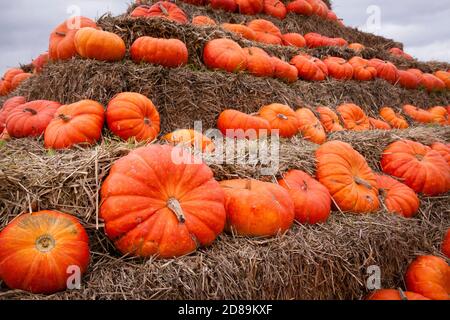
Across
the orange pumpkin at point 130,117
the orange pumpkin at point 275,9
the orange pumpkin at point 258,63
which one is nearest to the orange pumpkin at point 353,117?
the orange pumpkin at point 258,63

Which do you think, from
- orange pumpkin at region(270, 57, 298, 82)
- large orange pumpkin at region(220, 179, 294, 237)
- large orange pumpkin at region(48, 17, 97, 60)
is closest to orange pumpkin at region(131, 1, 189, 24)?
large orange pumpkin at region(48, 17, 97, 60)

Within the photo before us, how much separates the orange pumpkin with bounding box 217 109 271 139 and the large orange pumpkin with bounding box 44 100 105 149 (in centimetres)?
126

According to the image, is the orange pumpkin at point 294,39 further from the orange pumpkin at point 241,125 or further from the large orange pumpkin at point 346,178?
the large orange pumpkin at point 346,178

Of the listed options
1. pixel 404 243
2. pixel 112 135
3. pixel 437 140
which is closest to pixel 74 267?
pixel 112 135

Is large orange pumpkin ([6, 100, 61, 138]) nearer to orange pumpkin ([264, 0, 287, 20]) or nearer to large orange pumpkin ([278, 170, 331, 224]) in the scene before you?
large orange pumpkin ([278, 170, 331, 224])

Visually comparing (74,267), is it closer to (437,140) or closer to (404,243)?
(404,243)

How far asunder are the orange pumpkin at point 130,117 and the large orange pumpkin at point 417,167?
229 cm

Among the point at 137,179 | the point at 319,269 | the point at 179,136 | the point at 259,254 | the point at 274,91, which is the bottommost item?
the point at 319,269

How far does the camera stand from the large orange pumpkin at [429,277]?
290 centimetres

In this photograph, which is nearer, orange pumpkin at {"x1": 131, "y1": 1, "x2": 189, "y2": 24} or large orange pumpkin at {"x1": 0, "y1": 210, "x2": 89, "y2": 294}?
large orange pumpkin at {"x1": 0, "y1": 210, "x2": 89, "y2": 294}

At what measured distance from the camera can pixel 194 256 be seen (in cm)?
221

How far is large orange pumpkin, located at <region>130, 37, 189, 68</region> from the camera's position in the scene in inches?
163
